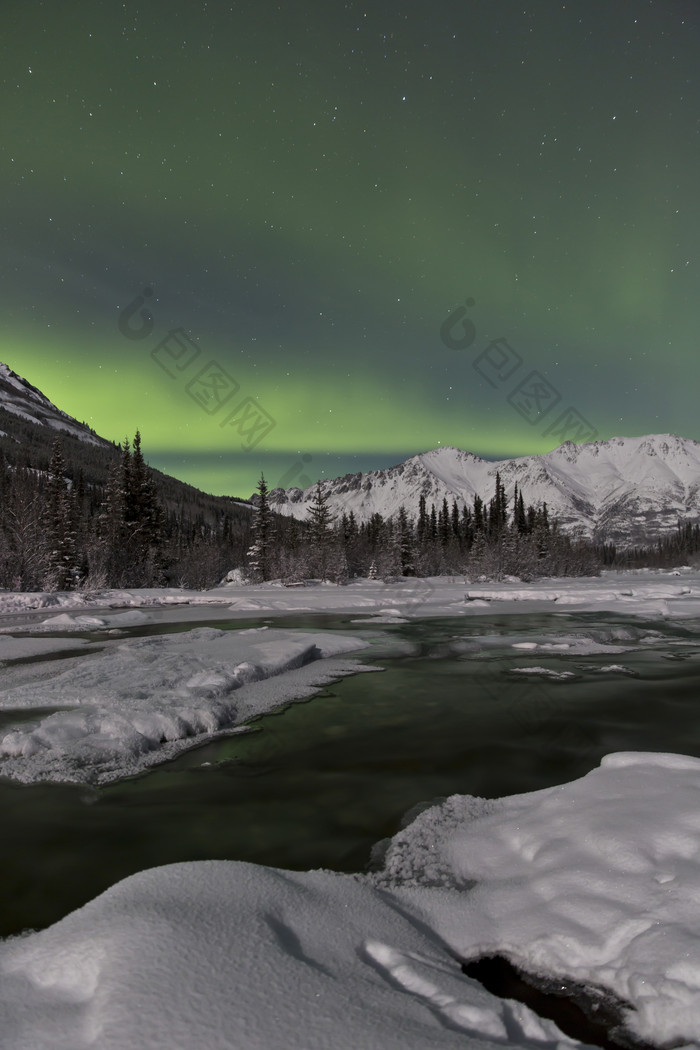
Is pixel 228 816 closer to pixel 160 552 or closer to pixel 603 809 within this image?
pixel 603 809

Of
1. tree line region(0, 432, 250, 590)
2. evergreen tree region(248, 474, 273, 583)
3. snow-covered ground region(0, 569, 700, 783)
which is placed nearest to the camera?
snow-covered ground region(0, 569, 700, 783)

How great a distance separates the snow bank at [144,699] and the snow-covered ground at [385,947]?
9.92 feet

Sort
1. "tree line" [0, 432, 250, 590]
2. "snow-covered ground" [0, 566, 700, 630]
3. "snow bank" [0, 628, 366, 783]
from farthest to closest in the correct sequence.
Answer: "tree line" [0, 432, 250, 590] < "snow-covered ground" [0, 566, 700, 630] < "snow bank" [0, 628, 366, 783]

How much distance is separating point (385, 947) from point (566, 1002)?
0.87m

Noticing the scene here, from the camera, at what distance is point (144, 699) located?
729 centimetres

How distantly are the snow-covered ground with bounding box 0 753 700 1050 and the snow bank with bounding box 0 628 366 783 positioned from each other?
3.02 m

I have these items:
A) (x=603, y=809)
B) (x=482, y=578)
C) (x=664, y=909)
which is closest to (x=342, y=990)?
(x=664, y=909)

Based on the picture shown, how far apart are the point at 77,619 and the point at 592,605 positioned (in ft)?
76.7

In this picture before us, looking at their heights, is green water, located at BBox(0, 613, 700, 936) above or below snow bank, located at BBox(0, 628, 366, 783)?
below

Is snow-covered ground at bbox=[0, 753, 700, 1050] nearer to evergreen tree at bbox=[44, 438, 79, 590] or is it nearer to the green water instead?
the green water

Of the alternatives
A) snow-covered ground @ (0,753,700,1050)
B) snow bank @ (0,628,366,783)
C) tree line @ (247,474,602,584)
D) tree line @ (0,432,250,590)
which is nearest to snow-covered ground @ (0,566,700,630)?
tree line @ (0,432,250,590)

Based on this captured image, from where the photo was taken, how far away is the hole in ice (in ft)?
7.50

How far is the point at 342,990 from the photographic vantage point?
2.16 m

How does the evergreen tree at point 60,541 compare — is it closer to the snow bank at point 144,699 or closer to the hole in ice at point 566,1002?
the snow bank at point 144,699
